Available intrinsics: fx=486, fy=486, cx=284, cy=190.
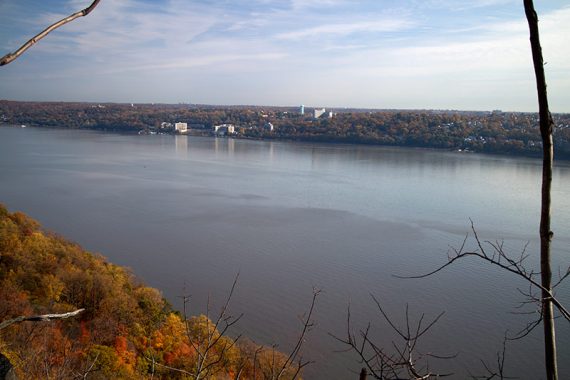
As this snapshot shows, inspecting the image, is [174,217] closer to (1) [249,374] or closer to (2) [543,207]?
(1) [249,374]

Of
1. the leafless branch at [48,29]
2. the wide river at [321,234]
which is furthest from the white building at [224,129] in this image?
the leafless branch at [48,29]

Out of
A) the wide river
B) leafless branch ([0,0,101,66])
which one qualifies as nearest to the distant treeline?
the wide river

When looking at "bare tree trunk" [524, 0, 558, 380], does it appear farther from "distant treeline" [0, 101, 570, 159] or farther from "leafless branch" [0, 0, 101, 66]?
"distant treeline" [0, 101, 570, 159]

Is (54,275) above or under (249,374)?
above

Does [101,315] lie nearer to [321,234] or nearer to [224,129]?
[321,234]

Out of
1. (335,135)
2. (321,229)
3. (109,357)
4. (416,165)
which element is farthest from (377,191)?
(335,135)

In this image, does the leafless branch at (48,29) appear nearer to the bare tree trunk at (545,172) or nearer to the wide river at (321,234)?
the bare tree trunk at (545,172)
